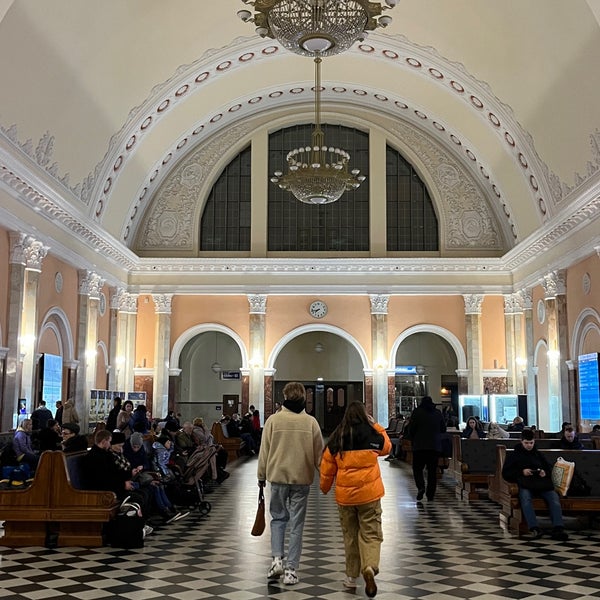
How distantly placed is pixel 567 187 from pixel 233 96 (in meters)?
9.93

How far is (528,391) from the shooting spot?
21.4 m

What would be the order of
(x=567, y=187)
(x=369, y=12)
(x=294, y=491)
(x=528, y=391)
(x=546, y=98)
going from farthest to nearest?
(x=528, y=391), (x=567, y=187), (x=546, y=98), (x=369, y=12), (x=294, y=491)

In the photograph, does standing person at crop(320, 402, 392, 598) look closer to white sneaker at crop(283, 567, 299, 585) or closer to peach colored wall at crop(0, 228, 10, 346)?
white sneaker at crop(283, 567, 299, 585)

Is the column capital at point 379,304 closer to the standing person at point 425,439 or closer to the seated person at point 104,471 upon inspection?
the standing person at point 425,439

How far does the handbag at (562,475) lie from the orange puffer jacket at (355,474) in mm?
3464

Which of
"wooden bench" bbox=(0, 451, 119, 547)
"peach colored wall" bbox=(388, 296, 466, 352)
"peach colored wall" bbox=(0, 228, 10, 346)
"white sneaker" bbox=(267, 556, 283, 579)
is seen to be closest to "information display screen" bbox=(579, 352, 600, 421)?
"peach colored wall" bbox=(388, 296, 466, 352)

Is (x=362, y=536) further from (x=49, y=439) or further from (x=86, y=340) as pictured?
(x=86, y=340)

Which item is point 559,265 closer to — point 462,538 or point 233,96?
point 233,96

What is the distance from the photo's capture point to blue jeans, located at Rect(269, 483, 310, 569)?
596cm

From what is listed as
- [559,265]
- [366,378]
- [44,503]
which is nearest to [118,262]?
[366,378]

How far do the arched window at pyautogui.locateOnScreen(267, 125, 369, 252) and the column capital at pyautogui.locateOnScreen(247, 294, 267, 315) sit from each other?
1.65 m

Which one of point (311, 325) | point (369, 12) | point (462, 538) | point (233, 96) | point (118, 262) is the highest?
point (233, 96)

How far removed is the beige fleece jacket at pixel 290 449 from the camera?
19.7 feet

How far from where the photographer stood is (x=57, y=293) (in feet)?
57.6
